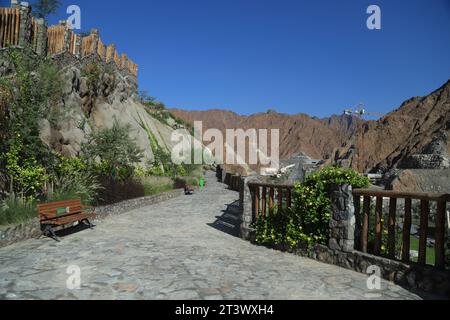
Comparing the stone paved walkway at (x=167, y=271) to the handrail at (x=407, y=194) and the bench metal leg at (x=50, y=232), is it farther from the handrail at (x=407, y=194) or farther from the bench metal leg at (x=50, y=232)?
the handrail at (x=407, y=194)

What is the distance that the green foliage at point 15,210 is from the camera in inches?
324

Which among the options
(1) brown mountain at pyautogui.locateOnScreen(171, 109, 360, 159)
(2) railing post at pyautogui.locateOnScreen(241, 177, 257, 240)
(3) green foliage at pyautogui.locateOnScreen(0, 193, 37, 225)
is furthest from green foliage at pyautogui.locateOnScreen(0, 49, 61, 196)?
(1) brown mountain at pyautogui.locateOnScreen(171, 109, 360, 159)

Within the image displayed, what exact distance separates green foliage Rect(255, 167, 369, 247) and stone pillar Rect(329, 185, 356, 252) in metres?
0.18

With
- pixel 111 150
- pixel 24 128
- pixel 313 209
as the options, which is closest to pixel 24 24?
pixel 111 150

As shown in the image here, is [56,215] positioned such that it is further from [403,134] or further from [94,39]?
[403,134]

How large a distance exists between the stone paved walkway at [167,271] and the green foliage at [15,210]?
0.73 metres

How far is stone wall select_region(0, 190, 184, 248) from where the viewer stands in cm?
771

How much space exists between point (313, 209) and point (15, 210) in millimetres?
6915

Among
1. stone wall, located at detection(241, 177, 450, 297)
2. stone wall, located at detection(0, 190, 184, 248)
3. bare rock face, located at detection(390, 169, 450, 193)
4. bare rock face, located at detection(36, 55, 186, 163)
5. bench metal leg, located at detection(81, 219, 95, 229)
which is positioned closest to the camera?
stone wall, located at detection(241, 177, 450, 297)

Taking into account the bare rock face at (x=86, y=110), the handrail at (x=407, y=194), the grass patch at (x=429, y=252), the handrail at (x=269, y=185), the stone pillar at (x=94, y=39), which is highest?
the stone pillar at (x=94, y=39)

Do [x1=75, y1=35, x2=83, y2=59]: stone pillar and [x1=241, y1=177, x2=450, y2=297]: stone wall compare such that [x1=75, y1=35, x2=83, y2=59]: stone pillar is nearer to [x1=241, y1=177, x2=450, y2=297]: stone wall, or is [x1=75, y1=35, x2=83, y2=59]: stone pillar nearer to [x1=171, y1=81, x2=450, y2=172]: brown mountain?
[x1=241, y1=177, x2=450, y2=297]: stone wall

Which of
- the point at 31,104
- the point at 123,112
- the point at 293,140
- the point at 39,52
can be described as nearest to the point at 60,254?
the point at 31,104

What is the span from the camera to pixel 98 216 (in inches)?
472

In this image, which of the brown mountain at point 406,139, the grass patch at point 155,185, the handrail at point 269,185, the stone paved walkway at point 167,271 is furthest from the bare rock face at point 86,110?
the brown mountain at point 406,139
